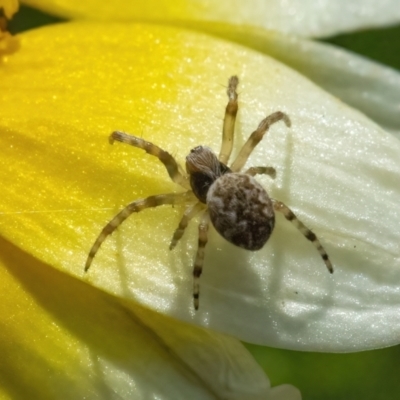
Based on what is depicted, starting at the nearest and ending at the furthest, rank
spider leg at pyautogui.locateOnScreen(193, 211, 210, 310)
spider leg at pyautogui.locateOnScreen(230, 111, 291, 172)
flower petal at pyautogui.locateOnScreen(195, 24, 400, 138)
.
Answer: spider leg at pyautogui.locateOnScreen(193, 211, 210, 310) < spider leg at pyautogui.locateOnScreen(230, 111, 291, 172) < flower petal at pyautogui.locateOnScreen(195, 24, 400, 138)

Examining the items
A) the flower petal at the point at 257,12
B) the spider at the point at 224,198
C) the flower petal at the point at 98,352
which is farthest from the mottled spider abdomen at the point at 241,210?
the flower petal at the point at 257,12

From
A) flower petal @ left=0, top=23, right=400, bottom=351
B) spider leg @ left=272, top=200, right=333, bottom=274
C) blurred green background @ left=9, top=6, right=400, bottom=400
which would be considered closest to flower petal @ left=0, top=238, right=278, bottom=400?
flower petal @ left=0, top=23, right=400, bottom=351

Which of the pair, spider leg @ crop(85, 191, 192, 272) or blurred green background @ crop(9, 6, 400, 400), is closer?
spider leg @ crop(85, 191, 192, 272)

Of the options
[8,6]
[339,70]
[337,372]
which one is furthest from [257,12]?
[337,372]

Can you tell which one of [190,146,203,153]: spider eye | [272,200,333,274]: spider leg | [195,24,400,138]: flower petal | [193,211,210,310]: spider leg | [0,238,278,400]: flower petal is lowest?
[0,238,278,400]: flower petal

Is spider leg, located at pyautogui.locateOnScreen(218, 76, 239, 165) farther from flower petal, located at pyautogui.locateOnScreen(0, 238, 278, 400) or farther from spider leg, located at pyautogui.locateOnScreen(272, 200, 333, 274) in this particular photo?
flower petal, located at pyautogui.locateOnScreen(0, 238, 278, 400)

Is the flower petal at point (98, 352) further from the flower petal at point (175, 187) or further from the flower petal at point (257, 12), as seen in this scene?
the flower petal at point (257, 12)
